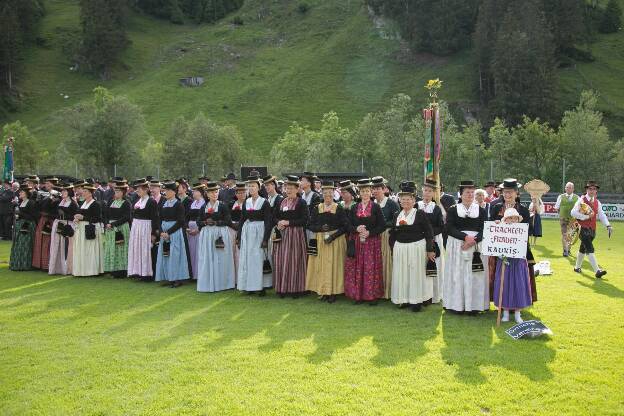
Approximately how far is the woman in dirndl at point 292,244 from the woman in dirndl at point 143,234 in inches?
123

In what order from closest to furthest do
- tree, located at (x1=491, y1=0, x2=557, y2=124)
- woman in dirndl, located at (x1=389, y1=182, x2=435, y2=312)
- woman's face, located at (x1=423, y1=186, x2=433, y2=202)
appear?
woman in dirndl, located at (x1=389, y1=182, x2=435, y2=312) < woman's face, located at (x1=423, y1=186, x2=433, y2=202) < tree, located at (x1=491, y1=0, x2=557, y2=124)

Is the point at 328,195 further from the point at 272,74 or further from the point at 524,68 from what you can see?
the point at 272,74

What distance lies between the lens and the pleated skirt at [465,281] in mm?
8695

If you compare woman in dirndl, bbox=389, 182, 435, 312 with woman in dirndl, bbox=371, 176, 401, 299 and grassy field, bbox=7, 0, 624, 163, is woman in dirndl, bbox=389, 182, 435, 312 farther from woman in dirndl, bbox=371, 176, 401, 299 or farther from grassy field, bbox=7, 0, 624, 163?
grassy field, bbox=7, 0, 624, 163

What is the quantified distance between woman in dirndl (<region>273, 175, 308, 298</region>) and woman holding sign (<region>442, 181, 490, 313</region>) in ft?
9.08

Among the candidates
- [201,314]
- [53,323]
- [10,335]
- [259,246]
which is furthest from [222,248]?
[10,335]

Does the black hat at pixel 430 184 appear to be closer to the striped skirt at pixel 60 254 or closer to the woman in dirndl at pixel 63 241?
the woman in dirndl at pixel 63 241

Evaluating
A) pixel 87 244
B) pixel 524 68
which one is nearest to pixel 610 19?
pixel 524 68

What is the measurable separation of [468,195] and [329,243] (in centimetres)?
257

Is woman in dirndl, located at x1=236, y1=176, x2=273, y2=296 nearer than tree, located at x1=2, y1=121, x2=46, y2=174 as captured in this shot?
Yes

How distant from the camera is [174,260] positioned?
11586 millimetres

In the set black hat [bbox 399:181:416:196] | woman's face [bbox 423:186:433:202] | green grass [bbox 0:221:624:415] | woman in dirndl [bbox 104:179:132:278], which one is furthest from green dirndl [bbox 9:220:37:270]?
woman's face [bbox 423:186:433:202]

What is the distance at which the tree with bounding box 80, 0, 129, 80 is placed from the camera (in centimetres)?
8812

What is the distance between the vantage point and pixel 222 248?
434 inches
